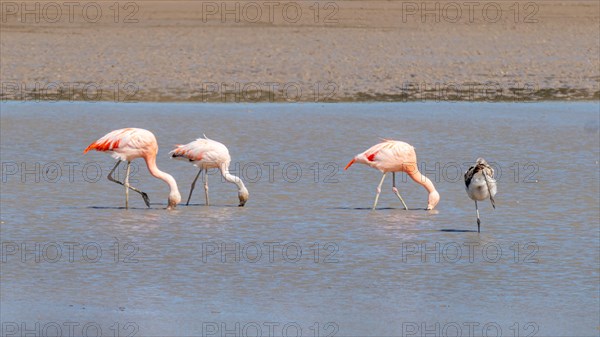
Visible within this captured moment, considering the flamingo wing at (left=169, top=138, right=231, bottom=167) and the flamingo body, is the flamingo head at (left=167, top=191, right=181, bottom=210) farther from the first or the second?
the flamingo body

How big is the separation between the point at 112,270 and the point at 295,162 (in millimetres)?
6164

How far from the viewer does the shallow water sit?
8.65 m

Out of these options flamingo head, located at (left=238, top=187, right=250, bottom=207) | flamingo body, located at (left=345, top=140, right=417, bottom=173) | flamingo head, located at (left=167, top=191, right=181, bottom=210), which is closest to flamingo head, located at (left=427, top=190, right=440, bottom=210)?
flamingo body, located at (left=345, top=140, right=417, bottom=173)

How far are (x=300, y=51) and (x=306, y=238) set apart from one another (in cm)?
1660

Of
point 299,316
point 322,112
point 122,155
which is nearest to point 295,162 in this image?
point 122,155

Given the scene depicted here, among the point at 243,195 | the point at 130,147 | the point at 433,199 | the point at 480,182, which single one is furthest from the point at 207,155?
the point at 480,182

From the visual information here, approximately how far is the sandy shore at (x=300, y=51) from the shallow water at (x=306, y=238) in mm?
3985

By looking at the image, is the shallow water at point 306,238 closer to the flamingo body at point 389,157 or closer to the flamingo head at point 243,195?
the flamingo head at point 243,195

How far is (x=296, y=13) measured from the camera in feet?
112

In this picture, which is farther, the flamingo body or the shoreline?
the shoreline

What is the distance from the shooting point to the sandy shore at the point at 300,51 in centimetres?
2361

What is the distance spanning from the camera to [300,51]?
27.8 m

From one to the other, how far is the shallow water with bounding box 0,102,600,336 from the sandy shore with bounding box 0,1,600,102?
3.98 metres

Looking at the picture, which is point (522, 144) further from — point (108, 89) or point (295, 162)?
point (108, 89)
